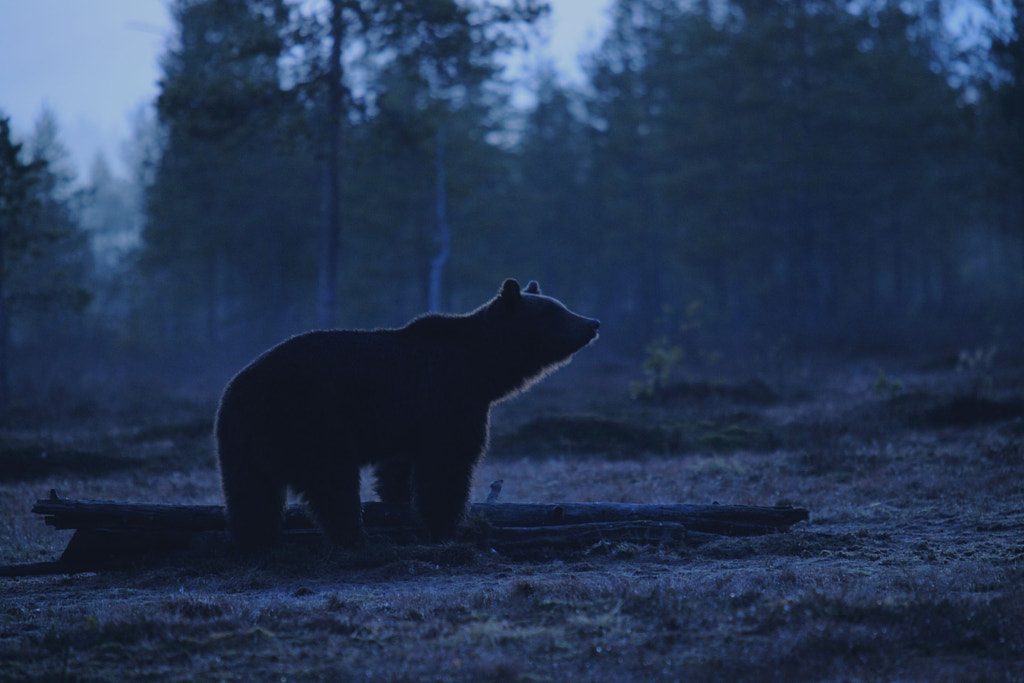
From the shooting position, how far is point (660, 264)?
52.7 meters

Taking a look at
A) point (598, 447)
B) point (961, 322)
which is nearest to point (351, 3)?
point (598, 447)

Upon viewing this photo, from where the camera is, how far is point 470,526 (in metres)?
8.68

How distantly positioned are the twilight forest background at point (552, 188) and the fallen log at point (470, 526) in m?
12.2

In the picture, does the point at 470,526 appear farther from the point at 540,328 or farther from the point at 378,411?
the point at 540,328

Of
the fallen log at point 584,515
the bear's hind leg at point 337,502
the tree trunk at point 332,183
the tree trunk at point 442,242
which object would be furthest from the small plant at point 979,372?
the tree trunk at point 442,242

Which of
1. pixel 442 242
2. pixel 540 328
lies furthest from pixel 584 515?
pixel 442 242

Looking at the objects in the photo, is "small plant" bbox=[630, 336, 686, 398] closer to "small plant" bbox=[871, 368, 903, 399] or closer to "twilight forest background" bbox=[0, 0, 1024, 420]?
"twilight forest background" bbox=[0, 0, 1024, 420]

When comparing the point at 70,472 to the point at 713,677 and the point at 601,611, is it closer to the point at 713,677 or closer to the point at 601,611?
the point at 601,611

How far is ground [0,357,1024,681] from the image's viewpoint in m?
5.38

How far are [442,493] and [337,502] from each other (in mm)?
916

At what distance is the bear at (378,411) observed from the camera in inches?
315

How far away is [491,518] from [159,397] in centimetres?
1730

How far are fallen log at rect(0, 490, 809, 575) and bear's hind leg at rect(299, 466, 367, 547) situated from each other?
392mm

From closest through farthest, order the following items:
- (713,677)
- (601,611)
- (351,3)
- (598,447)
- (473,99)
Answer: (713,677)
(601,611)
(598,447)
(351,3)
(473,99)
